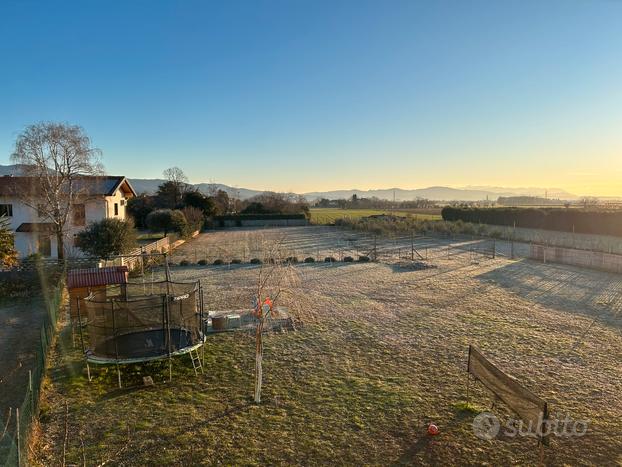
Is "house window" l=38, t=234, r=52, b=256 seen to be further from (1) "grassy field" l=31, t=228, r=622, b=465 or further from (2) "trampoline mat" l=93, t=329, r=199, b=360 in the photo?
(2) "trampoline mat" l=93, t=329, r=199, b=360

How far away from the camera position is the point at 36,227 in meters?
28.1

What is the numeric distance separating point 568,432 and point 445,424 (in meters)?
1.87

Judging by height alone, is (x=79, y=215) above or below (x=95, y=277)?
above

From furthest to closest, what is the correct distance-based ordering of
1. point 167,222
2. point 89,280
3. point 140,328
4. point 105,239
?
point 167,222 → point 105,239 → point 89,280 → point 140,328

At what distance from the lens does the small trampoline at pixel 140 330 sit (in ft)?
28.7

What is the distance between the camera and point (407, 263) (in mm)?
23500

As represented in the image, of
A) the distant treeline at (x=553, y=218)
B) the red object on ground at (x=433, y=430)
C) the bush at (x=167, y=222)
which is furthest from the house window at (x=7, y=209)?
the distant treeline at (x=553, y=218)

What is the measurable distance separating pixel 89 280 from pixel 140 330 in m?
4.47

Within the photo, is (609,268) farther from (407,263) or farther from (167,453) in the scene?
(167,453)

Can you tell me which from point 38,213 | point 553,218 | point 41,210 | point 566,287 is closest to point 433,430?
point 566,287

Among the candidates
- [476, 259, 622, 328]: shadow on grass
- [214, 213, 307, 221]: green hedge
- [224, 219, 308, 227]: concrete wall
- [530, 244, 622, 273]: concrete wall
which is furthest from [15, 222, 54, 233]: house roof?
[530, 244, 622, 273]: concrete wall

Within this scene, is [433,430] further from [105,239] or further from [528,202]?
[528,202]

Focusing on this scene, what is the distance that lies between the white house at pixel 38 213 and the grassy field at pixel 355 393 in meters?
20.3

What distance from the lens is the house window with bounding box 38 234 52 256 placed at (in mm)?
28297
